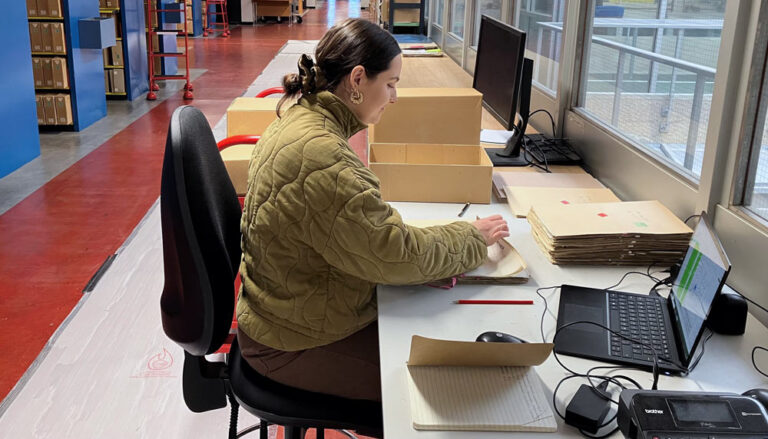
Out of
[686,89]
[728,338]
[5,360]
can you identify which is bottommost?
[5,360]

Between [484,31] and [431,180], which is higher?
[484,31]

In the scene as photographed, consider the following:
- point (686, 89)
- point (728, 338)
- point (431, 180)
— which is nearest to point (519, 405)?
point (728, 338)

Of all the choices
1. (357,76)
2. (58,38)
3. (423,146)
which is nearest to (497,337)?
(357,76)

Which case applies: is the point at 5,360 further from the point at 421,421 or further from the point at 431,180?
the point at 421,421

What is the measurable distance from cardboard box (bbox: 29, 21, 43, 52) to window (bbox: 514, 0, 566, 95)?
4331 mm

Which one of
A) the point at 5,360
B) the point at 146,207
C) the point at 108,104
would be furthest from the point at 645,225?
the point at 108,104

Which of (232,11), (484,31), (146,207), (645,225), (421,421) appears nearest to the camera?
(421,421)

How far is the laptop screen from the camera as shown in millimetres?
1241

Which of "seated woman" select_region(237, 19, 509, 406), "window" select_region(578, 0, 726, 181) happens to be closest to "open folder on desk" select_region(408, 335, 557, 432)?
"seated woman" select_region(237, 19, 509, 406)

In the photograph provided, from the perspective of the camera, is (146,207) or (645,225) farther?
(146,207)

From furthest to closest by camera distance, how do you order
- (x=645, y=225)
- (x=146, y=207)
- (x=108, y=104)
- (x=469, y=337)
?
(x=108, y=104) < (x=146, y=207) < (x=645, y=225) < (x=469, y=337)

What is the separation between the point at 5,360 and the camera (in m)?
2.75

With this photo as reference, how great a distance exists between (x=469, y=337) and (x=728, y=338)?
52cm

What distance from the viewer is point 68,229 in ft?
13.5
